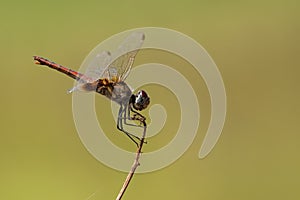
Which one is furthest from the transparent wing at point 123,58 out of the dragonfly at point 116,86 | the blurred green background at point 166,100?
the blurred green background at point 166,100

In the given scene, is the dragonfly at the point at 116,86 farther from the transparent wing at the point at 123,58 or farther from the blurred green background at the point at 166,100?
the blurred green background at the point at 166,100

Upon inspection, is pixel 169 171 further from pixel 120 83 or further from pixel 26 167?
pixel 120 83

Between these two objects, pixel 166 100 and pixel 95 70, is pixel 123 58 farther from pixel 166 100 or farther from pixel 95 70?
pixel 166 100

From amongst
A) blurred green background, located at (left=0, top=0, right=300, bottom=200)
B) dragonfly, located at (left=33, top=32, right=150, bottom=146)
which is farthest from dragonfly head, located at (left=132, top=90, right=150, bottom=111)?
blurred green background, located at (left=0, top=0, right=300, bottom=200)

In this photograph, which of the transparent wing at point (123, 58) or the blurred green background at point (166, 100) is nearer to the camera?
the transparent wing at point (123, 58)

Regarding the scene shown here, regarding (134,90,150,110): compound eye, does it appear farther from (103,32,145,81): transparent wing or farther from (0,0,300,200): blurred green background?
(0,0,300,200): blurred green background

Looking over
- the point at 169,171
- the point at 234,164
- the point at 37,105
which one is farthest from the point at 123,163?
the point at 37,105

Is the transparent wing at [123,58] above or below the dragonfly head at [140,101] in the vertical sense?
above

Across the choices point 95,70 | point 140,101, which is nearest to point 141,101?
point 140,101
